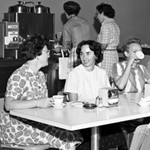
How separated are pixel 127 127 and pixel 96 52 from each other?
25.1 inches

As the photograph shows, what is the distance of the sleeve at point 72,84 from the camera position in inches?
119

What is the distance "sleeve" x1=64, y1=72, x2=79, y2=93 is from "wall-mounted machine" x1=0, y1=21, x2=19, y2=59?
49.6 inches

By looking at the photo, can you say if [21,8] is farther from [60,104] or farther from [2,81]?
[60,104]

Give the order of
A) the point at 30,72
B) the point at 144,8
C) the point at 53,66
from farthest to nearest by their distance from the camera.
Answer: the point at 144,8, the point at 53,66, the point at 30,72

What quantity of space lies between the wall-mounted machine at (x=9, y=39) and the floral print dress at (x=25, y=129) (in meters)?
1.51

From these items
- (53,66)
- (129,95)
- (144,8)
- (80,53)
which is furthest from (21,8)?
(144,8)

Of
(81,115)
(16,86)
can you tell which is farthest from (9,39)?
(81,115)

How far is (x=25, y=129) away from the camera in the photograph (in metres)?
2.62

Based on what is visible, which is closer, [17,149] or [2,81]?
[17,149]

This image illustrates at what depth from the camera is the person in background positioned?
329cm

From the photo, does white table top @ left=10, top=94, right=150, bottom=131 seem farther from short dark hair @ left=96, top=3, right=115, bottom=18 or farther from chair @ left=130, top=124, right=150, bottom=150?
short dark hair @ left=96, top=3, right=115, bottom=18

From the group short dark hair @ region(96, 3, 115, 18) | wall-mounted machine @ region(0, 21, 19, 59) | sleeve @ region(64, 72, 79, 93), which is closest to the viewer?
sleeve @ region(64, 72, 79, 93)

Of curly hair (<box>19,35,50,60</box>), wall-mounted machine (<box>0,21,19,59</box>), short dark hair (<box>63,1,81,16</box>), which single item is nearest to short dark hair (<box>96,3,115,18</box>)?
short dark hair (<box>63,1,81,16</box>)

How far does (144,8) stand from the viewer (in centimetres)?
693
